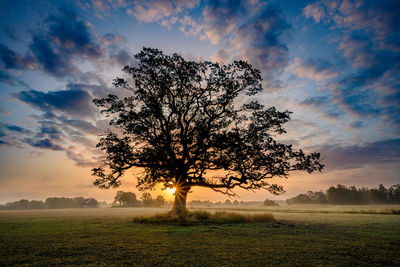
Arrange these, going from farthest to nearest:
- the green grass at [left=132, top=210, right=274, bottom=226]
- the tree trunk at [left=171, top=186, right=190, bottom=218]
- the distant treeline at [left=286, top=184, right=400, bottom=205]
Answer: the distant treeline at [left=286, top=184, right=400, bottom=205], the tree trunk at [left=171, top=186, right=190, bottom=218], the green grass at [left=132, top=210, right=274, bottom=226]

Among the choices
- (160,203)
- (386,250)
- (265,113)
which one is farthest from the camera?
(160,203)

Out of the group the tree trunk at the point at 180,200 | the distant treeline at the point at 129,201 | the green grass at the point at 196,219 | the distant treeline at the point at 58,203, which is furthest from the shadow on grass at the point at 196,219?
the distant treeline at the point at 58,203

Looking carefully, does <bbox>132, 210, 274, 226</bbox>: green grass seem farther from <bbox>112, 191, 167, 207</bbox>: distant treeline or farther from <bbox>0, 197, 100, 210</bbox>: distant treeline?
<bbox>0, 197, 100, 210</bbox>: distant treeline

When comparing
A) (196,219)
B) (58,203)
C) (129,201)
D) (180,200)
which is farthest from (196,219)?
(58,203)

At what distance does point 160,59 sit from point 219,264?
19.3m

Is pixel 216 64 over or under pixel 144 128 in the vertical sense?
over

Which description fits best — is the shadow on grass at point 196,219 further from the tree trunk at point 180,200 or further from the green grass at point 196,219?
the tree trunk at point 180,200

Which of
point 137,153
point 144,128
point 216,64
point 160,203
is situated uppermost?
point 216,64

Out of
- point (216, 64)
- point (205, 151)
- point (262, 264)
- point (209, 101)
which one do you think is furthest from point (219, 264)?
point (216, 64)

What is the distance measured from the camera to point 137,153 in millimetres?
20250

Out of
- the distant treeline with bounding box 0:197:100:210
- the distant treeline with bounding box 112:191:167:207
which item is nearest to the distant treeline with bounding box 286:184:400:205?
the distant treeline with bounding box 112:191:167:207

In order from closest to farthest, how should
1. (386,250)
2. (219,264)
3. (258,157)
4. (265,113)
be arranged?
(219,264) → (386,250) → (258,157) → (265,113)

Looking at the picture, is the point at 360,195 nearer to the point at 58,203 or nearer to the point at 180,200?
the point at 180,200

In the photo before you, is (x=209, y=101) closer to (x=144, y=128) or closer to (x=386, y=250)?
(x=144, y=128)
